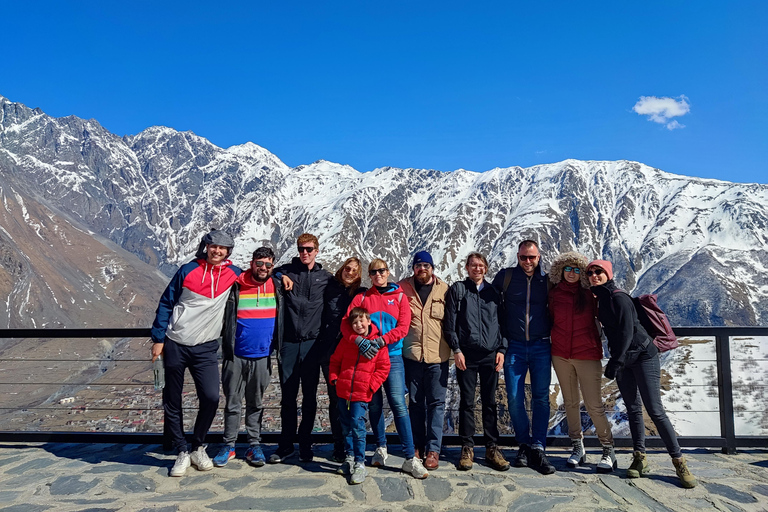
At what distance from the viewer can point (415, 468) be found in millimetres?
4637

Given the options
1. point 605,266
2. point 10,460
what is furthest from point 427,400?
point 10,460

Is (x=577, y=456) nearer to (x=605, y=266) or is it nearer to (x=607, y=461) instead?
(x=607, y=461)

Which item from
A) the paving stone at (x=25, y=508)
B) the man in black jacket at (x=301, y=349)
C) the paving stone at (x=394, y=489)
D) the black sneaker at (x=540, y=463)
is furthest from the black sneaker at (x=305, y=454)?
the black sneaker at (x=540, y=463)

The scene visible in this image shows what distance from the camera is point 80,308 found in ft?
603

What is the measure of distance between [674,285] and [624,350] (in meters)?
212

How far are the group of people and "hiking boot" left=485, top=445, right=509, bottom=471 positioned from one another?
14 mm

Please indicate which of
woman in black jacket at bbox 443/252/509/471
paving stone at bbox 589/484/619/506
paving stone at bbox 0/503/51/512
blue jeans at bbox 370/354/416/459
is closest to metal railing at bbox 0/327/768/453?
woman in black jacket at bbox 443/252/509/471

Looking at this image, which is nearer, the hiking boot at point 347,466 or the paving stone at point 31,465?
the hiking boot at point 347,466

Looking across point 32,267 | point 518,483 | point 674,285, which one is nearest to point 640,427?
point 518,483

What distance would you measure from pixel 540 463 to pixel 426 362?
1.56 m

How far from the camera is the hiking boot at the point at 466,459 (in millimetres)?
4840

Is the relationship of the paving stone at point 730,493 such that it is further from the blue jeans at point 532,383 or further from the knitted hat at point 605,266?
the knitted hat at point 605,266

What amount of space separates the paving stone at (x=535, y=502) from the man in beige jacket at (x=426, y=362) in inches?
39.2

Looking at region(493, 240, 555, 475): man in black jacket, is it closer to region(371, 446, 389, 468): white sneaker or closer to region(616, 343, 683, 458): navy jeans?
region(616, 343, 683, 458): navy jeans
